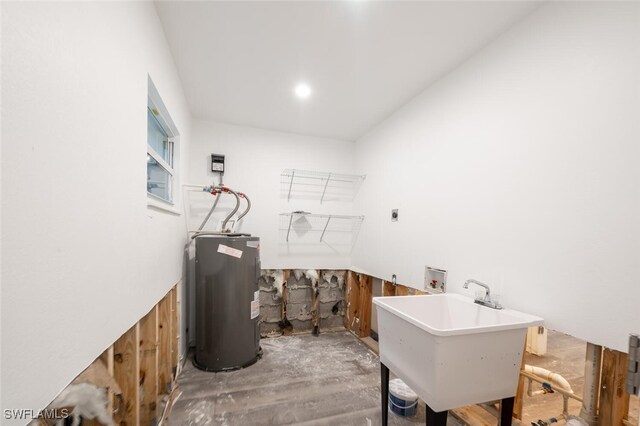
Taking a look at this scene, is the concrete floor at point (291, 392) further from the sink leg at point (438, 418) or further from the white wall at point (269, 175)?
the white wall at point (269, 175)

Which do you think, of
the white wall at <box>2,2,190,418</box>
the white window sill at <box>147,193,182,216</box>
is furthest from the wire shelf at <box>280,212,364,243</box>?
the white wall at <box>2,2,190,418</box>

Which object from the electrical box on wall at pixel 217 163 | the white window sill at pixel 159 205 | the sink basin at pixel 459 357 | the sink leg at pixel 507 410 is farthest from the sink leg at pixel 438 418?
the electrical box on wall at pixel 217 163

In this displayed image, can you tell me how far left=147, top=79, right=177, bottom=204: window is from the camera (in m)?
1.48

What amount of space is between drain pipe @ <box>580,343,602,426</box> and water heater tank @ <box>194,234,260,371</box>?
2101 millimetres

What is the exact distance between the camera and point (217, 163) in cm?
267

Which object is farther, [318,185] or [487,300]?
[318,185]

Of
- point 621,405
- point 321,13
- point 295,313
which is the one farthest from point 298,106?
point 621,405

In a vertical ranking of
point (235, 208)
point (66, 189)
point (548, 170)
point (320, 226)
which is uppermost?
point (548, 170)

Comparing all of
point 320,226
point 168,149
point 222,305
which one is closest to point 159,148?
point 168,149

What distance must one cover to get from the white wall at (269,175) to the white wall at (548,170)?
4.49 ft

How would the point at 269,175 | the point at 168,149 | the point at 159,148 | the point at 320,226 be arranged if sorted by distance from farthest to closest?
the point at 320,226 → the point at 269,175 → the point at 168,149 → the point at 159,148

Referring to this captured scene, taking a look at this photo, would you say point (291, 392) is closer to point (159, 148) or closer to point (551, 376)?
point (551, 376)

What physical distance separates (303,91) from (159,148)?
120cm

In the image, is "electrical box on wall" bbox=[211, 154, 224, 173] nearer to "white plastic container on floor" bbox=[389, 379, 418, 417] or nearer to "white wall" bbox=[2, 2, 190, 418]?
"white wall" bbox=[2, 2, 190, 418]
